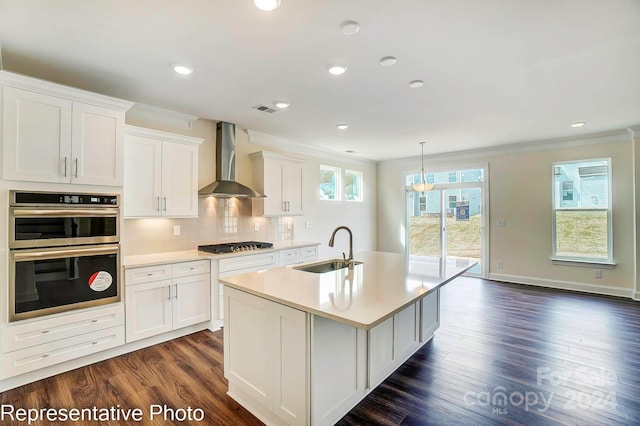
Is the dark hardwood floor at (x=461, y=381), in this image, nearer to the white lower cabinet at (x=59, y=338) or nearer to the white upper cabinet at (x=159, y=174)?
the white lower cabinet at (x=59, y=338)

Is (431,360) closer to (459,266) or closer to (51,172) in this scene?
(459,266)

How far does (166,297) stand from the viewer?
3148mm

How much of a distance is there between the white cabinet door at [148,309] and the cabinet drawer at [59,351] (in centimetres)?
12

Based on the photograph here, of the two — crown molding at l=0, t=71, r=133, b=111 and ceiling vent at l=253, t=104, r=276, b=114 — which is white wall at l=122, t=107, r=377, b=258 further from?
ceiling vent at l=253, t=104, r=276, b=114

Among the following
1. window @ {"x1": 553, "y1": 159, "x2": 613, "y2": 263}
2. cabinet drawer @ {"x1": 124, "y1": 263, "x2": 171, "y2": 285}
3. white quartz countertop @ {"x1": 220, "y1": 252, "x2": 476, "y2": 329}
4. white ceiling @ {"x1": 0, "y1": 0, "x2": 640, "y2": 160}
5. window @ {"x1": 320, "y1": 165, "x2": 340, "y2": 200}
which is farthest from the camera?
window @ {"x1": 320, "y1": 165, "x2": 340, "y2": 200}

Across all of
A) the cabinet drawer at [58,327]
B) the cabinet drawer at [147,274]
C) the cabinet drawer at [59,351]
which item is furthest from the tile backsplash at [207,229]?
the cabinet drawer at [59,351]

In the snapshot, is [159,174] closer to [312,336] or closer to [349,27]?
[349,27]

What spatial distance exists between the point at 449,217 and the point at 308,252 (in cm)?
348

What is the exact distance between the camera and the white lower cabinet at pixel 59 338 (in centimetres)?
230

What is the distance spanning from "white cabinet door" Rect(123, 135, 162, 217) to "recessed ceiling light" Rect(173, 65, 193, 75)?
1006 mm

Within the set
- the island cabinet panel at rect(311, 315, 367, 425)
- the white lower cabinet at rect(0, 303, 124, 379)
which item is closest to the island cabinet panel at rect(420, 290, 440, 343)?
the island cabinet panel at rect(311, 315, 367, 425)

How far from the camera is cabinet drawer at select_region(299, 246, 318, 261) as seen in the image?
15.2 ft

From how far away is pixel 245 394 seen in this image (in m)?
2.10

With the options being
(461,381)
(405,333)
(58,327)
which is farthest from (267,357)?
(58,327)
